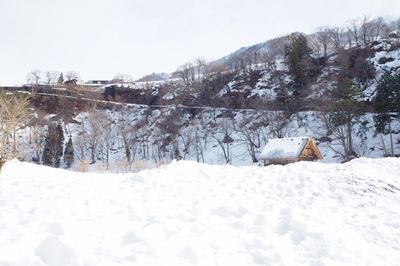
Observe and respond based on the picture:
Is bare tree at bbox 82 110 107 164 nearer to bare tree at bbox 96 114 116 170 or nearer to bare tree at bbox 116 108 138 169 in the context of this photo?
bare tree at bbox 96 114 116 170

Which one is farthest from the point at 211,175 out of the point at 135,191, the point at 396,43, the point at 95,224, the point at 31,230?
the point at 396,43

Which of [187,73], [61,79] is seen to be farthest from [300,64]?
[61,79]

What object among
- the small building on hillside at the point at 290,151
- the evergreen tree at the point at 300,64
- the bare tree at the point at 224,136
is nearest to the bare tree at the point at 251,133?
the bare tree at the point at 224,136

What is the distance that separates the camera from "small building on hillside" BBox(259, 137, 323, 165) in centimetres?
3672

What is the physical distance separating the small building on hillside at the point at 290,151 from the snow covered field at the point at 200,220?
980 inches

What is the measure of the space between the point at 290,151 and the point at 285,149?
793mm

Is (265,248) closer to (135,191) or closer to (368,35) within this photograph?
(135,191)

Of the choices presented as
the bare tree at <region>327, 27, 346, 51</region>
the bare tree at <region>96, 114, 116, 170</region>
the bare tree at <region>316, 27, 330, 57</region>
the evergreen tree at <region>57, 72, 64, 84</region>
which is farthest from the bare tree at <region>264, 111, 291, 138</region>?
the evergreen tree at <region>57, 72, 64, 84</region>

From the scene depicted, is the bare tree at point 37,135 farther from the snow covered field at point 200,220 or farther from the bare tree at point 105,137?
the snow covered field at point 200,220

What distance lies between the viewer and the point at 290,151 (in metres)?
36.9

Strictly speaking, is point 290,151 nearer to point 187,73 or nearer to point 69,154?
point 69,154

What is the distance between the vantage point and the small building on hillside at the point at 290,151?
36.7 metres

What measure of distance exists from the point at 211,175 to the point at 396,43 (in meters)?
59.2

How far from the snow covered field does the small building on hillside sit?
2489cm
